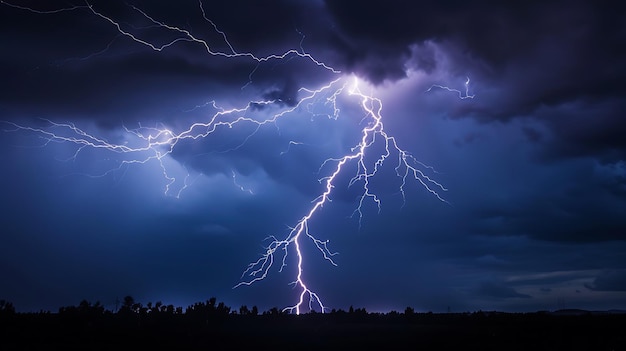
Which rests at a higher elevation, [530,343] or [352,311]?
[352,311]

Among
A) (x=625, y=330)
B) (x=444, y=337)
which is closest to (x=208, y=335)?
(x=444, y=337)

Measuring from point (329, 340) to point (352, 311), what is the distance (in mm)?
48361

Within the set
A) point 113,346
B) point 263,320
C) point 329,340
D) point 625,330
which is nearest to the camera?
point 113,346

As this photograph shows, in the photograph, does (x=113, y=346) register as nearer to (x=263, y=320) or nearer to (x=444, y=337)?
(x=444, y=337)

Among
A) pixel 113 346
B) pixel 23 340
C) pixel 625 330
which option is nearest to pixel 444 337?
pixel 625 330

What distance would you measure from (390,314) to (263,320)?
27.9 m

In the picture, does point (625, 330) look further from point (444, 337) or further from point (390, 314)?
point (390, 314)

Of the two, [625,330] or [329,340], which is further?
[625,330]

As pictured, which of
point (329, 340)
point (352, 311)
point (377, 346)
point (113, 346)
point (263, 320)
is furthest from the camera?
point (352, 311)

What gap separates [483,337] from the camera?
4322 cm

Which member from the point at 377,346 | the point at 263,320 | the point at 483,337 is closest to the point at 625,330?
the point at 483,337

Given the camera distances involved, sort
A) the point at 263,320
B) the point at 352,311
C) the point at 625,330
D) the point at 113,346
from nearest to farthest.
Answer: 1. the point at 113,346
2. the point at 625,330
3. the point at 263,320
4. the point at 352,311

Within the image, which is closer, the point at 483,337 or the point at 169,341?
the point at 169,341

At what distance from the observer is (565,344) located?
122 ft
